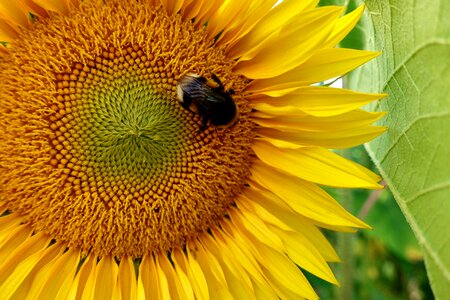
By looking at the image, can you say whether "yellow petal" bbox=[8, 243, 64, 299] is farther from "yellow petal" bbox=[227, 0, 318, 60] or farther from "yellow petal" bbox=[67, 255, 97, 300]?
"yellow petal" bbox=[227, 0, 318, 60]

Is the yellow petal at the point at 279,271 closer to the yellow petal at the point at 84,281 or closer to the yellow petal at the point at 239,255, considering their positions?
the yellow petal at the point at 239,255

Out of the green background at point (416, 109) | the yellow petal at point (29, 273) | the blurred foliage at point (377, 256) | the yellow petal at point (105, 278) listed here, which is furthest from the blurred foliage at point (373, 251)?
the yellow petal at point (29, 273)

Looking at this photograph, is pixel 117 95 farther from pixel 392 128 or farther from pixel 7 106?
pixel 392 128

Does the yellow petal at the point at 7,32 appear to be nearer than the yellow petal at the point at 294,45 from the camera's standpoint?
No

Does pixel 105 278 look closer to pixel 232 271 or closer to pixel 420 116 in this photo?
pixel 232 271

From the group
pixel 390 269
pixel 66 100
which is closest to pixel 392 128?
pixel 66 100
